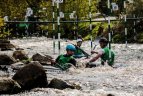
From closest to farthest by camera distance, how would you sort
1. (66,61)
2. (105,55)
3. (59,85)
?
(59,85)
(66,61)
(105,55)

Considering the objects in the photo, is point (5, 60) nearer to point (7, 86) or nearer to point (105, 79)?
point (105, 79)

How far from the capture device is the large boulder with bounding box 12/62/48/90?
404 inches

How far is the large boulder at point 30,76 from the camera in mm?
10266

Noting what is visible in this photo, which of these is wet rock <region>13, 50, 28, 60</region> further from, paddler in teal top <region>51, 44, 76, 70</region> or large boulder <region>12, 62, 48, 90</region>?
large boulder <region>12, 62, 48, 90</region>

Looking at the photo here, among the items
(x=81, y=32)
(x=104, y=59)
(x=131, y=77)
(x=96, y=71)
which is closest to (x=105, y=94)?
(x=131, y=77)

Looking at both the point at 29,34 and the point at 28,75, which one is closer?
the point at 28,75

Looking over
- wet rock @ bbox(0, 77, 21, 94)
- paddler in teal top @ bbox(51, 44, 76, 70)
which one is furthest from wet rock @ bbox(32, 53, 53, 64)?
wet rock @ bbox(0, 77, 21, 94)

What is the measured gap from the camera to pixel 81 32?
96.0ft

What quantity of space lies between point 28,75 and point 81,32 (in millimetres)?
19071

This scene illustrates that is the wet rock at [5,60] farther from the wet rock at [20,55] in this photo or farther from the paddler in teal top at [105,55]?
the paddler in teal top at [105,55]

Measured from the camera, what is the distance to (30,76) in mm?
10328

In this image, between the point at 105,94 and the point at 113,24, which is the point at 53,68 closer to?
the point at 105,94

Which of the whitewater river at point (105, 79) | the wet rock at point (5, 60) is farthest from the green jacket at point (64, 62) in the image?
the wet rock at point (5, 60)

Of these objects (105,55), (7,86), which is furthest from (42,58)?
(7,86)
